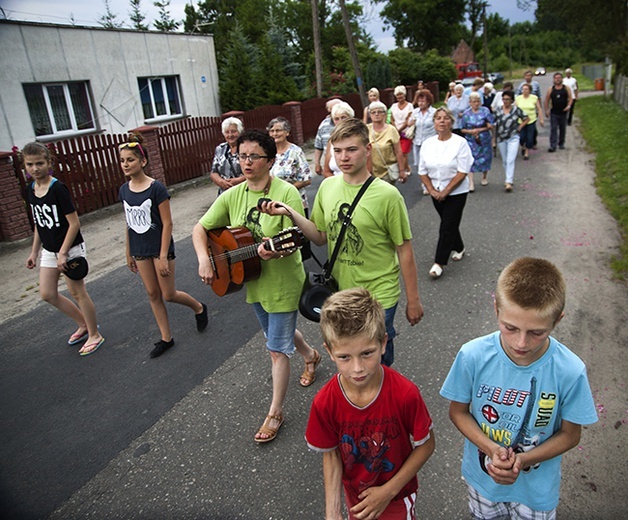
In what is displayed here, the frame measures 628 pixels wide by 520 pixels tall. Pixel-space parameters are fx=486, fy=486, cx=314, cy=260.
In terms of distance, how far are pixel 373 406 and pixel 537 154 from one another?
13.1 meters

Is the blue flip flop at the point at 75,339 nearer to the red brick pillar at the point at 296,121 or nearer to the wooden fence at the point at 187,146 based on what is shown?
the wooden fence at the point at 187,146

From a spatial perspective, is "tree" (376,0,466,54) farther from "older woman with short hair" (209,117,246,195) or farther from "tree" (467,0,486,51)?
"older woman with short hair" (209,117,246,195)

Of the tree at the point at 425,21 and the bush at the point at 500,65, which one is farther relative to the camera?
the bush at the point at 500,65

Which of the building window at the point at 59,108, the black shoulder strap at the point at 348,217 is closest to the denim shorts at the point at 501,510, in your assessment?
the black shoulder strap at the point at 348,217

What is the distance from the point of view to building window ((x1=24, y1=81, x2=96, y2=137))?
1405cm

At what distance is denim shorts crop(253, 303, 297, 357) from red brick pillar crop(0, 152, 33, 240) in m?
6.95

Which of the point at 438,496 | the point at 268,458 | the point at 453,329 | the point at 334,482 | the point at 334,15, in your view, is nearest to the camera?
the point at 334,482

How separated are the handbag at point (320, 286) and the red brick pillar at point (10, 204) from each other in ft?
23.8

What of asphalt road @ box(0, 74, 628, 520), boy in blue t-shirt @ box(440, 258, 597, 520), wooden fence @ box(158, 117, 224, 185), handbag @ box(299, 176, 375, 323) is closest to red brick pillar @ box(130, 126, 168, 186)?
wooden fence @ box(158, 117, 224, 185)

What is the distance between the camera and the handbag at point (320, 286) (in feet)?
9.62

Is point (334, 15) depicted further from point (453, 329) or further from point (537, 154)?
point (453, 329)

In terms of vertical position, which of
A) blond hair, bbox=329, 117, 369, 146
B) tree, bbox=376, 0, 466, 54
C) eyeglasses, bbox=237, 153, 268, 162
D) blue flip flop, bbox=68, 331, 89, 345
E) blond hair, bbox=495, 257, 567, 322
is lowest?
blue flip flop, bbox=68, 331, 89, 345

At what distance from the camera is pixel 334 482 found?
191 centimetres

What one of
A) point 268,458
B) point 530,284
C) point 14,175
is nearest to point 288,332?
point 268,458
